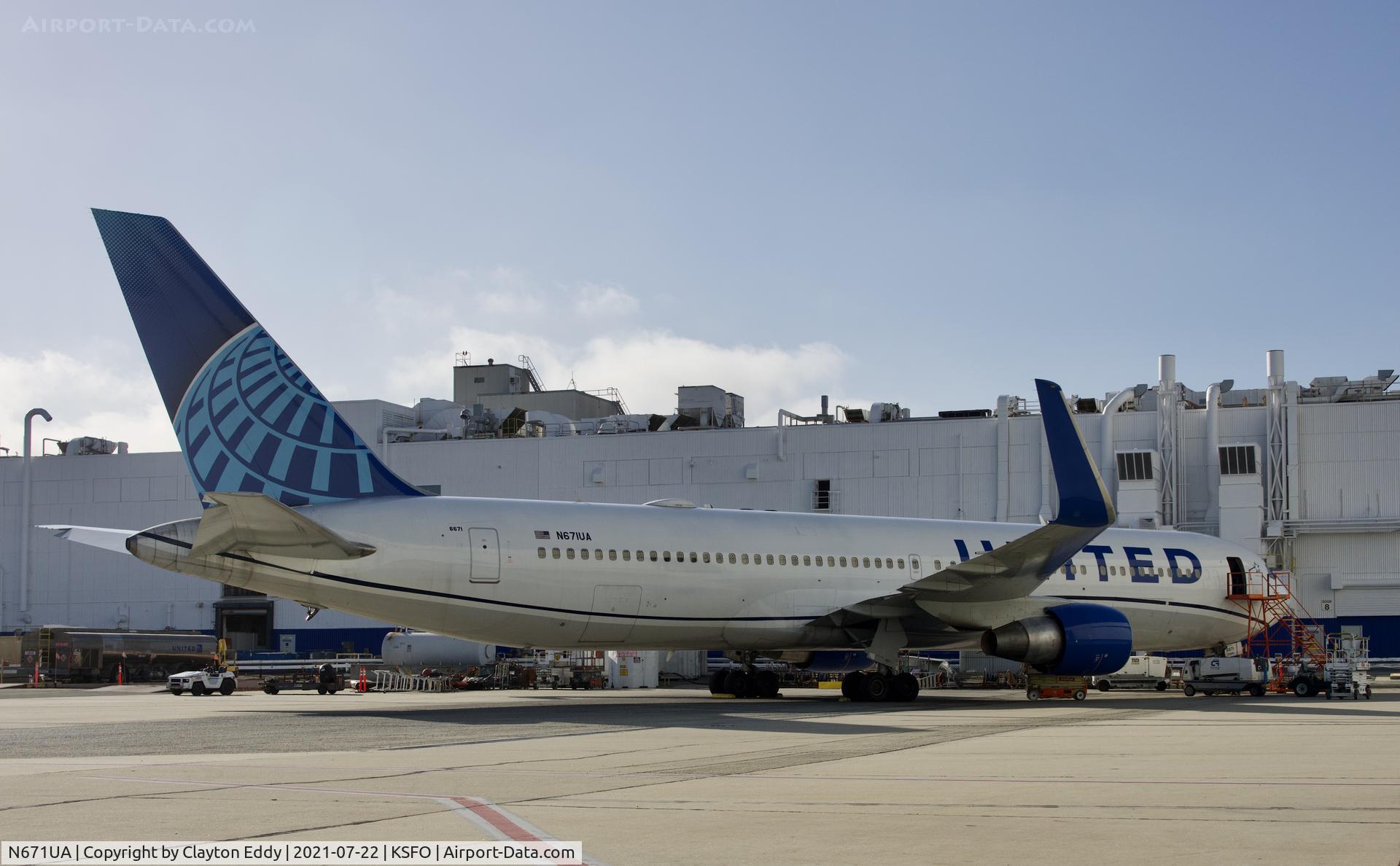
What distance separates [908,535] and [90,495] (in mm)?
38912

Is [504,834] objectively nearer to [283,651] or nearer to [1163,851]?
[1163,851]

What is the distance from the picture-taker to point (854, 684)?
84.0 feet

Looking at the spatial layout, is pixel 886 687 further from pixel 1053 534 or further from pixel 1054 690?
pixel 1054 690

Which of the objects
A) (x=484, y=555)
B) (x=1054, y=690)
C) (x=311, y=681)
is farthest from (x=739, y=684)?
(x=311, y=681)

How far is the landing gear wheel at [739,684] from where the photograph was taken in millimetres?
28406

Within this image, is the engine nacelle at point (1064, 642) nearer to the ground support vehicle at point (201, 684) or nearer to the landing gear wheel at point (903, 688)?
the landing gear wheel at point (903, 688)

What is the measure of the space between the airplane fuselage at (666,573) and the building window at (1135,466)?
13.7m

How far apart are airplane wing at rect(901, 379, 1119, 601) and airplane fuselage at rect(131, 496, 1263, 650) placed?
2.97 ft

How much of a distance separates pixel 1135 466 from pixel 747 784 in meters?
37.4

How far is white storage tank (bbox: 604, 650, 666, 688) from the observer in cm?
3600

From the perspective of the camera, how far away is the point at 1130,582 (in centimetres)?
2942

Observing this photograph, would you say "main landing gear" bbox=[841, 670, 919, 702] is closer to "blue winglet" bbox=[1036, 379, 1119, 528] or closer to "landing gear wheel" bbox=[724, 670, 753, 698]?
"landing gear wheel" bbox=[724, 670, 753, 698]

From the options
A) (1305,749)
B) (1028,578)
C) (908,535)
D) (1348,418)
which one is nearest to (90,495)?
(908,535)

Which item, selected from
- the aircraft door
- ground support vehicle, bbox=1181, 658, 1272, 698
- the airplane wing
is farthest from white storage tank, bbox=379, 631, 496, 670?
ground support vehicle, bbox=1181, 658, 1272, 698
